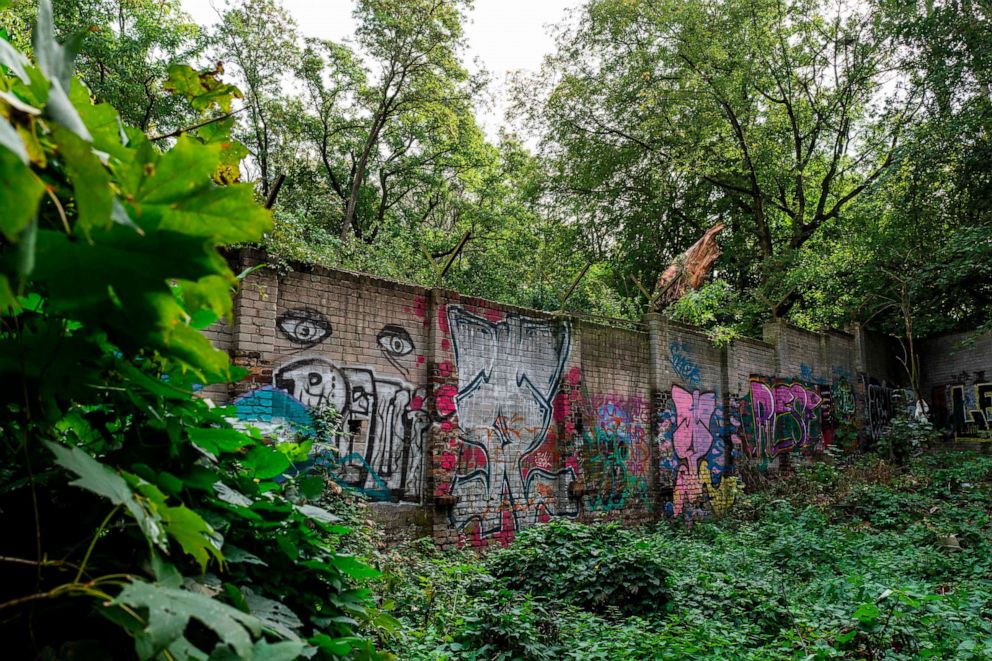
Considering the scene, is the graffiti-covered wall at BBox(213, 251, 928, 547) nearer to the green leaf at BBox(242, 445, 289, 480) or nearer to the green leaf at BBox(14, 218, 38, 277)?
the green leaf at BBox(242, 445, 289, 480)

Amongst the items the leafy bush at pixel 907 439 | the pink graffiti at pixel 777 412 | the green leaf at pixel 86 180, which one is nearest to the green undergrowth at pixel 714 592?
the green leaf at pixel 86 180

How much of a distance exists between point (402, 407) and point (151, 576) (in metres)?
6.22

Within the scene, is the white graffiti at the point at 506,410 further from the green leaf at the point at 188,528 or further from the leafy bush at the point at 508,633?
the green leaf at the point at 188,528

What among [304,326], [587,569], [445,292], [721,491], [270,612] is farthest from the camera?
[721,491]

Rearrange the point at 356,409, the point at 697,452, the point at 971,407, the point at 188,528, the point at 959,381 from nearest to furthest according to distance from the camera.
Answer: the point at 188,528
the point at 356,409
the point at 697,452
the point at 971,407
the point at 959,381

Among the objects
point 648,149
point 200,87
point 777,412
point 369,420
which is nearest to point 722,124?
point 648,149

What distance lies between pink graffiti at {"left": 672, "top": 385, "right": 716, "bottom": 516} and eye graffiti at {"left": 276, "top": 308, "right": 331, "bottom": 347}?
21.4ft

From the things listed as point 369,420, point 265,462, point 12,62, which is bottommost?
point 265,462

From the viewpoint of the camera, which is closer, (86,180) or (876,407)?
(86,180)

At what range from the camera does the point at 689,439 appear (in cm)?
1090

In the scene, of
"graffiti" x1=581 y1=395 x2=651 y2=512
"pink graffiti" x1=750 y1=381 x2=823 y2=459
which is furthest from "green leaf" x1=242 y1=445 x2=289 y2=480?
"pink graffiti" x1=750 y1=381 x2=823 y2=459

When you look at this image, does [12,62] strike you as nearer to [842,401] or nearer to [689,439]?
[689,439]

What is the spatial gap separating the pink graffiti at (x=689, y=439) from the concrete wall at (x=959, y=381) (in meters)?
9.73

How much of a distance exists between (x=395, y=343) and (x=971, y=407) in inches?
681
